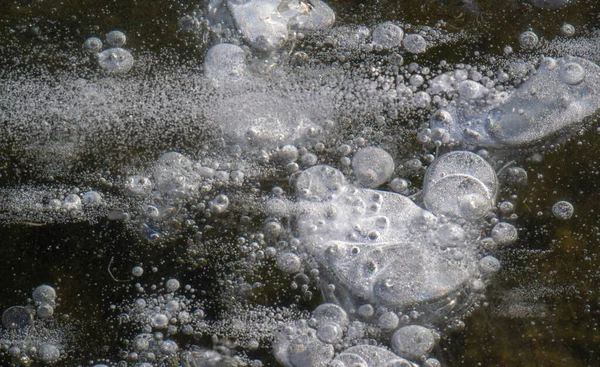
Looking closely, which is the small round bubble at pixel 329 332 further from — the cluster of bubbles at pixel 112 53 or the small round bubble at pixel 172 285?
the cluster of bubbles at pixel 112 53

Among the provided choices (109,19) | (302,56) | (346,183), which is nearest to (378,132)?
(346,183)

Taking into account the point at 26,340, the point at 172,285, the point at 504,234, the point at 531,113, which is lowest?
the point at 26,340

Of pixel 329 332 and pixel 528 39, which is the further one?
pixel 528 39

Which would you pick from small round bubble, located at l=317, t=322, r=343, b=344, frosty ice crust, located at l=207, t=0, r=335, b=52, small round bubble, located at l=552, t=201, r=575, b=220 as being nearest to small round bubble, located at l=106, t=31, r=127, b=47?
frosty ice crust, located at l=207, t=0, r=335, b=52

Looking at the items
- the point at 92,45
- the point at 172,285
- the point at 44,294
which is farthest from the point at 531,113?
the point at 44,294

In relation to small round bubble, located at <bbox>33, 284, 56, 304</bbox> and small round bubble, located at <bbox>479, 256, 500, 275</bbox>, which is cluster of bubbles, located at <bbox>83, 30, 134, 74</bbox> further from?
small round bubble, located at <bbox>479, 256, 500, 275</bbox>

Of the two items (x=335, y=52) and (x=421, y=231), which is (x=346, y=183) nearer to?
(x=421, y=231)

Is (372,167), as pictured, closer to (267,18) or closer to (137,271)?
(267,18)

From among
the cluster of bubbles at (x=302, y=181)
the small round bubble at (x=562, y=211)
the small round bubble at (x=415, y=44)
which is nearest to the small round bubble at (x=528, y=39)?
the cluster of bubbles at (x=302, y=181)
